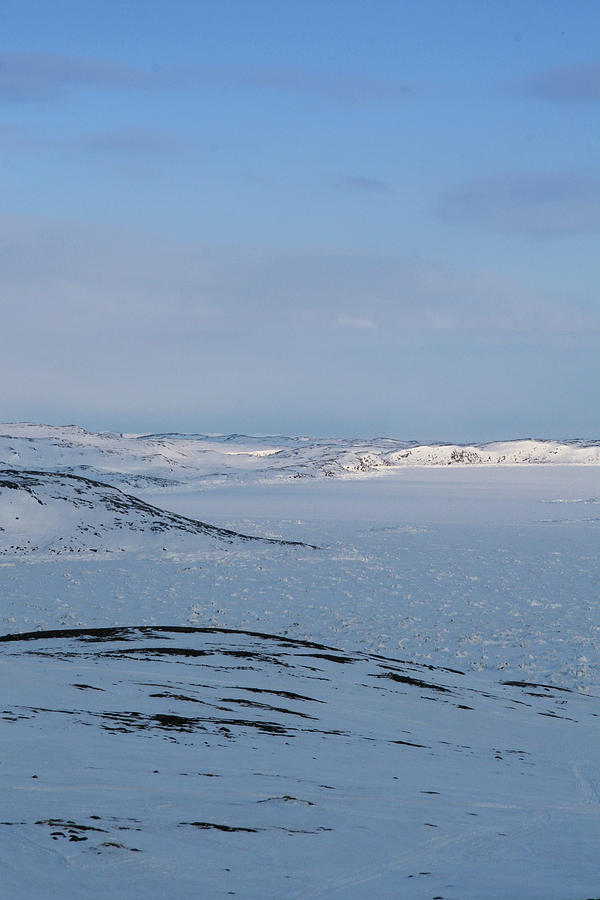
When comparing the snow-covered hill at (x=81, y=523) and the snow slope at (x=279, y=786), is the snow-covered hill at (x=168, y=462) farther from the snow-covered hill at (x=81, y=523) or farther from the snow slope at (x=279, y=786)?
the snow slope at (x=279, y=786)

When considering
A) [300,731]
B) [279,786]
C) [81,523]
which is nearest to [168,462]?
[81,523]

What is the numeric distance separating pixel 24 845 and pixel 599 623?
19.1m

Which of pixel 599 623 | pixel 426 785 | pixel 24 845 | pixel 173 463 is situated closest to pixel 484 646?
pixel 599 623

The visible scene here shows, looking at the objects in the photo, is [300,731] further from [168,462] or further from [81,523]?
[168,462]

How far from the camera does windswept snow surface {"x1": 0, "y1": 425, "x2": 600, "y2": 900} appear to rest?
16.6 ft

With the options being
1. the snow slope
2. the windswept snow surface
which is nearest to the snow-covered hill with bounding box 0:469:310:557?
the windswept snow surface

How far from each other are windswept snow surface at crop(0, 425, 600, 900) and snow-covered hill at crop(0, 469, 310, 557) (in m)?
4.24

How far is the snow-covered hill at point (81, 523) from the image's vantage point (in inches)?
1427

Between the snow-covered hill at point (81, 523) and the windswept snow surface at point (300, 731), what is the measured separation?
13.9 feet

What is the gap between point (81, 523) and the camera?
1510 inches

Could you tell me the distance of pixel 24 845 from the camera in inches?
192

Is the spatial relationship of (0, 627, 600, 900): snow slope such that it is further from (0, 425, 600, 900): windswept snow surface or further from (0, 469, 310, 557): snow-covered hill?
(0, 469, 310, 557): snow-covered hill

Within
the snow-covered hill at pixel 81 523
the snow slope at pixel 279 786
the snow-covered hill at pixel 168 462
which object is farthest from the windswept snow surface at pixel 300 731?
the snow-covered hill at pixel 168 462

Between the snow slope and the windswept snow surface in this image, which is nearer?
the snow slope
